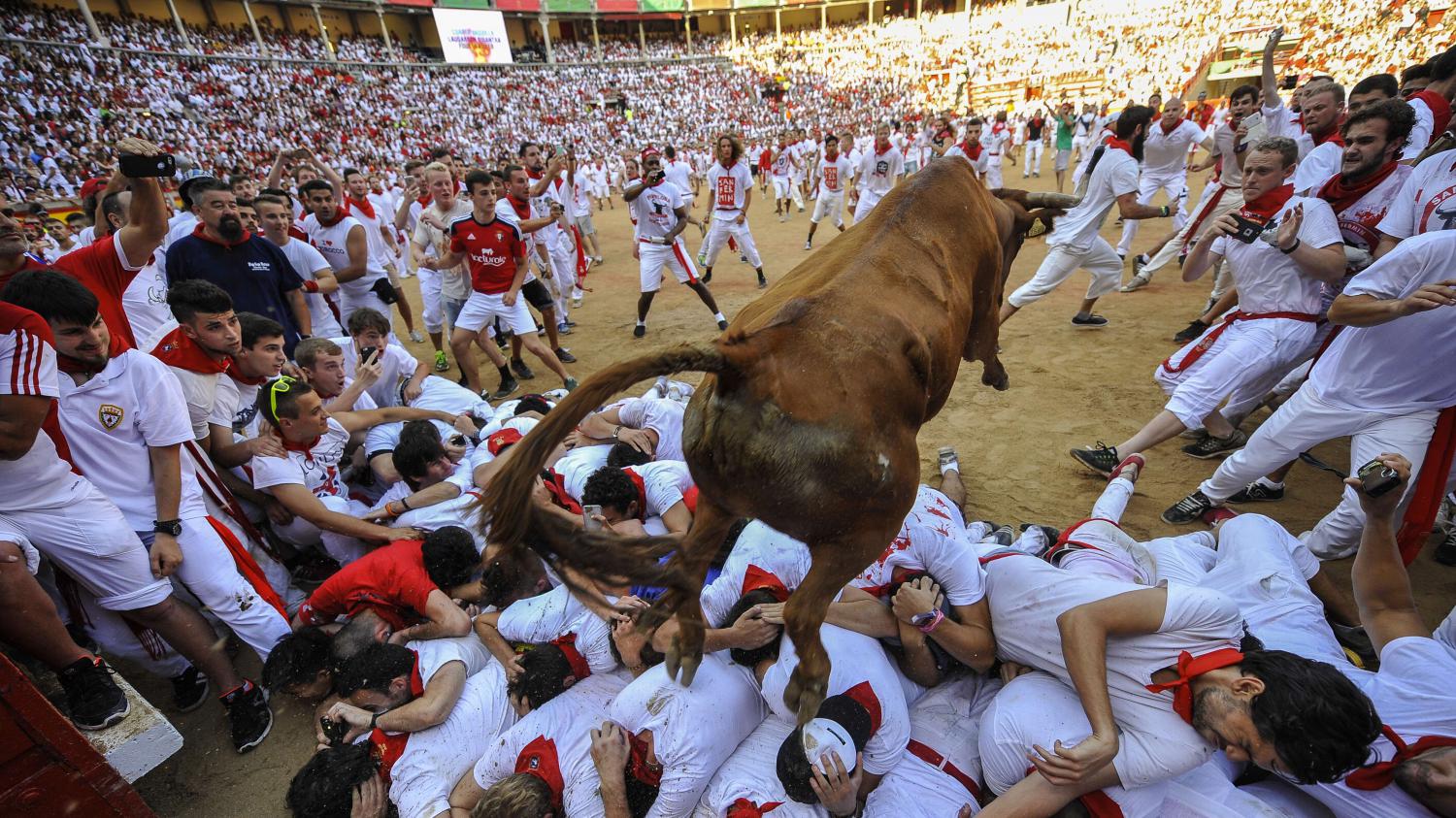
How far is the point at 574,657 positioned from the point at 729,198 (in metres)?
7.23

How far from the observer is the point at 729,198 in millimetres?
8766

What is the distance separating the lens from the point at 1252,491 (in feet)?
13.1

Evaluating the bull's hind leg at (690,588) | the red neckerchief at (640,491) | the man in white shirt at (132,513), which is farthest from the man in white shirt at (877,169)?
the bull's hind leg at (690,588)

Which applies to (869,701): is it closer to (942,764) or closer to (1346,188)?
(942,764)

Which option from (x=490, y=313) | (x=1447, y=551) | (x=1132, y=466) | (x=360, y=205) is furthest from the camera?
(x=360, y=205)

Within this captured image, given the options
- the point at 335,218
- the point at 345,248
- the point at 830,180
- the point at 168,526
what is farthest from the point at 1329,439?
the point at 830,180

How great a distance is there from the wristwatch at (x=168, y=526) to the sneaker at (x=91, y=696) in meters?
0.61

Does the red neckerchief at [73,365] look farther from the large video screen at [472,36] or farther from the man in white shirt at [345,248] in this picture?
the large video screen at [472,36]

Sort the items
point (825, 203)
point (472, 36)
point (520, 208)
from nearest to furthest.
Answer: point (520, 208) → point (825, 203) → point (472, 36)

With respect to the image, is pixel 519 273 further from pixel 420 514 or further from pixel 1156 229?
pixel 1156 229

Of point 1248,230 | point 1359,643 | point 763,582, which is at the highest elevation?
point 1248,230

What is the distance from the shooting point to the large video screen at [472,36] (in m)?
40.0

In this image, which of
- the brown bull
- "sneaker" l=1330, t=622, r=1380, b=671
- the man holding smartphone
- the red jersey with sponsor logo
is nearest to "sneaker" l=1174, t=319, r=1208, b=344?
"sneaker" l=1330, t=622, r=1380, b=671

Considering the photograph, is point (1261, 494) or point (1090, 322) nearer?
point (1261, 494)
